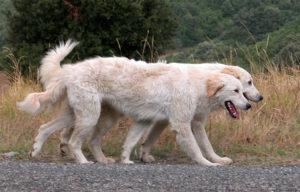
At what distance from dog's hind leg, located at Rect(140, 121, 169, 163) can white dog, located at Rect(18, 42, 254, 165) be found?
0.31m

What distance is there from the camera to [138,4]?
24.6m

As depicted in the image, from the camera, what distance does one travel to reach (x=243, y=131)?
10.2 m

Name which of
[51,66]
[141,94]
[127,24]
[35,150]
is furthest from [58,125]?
[127,24]

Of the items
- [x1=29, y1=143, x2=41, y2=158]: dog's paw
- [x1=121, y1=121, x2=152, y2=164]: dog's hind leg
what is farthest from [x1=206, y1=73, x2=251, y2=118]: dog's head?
[x1=29, y1=143, x2=41, y2=158]: dog's paw

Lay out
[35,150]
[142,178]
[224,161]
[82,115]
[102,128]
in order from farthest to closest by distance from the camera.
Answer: [102,128]
[35,150]
[224,161]
[82,115]
[142,178]

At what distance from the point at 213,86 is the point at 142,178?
2.73 metres

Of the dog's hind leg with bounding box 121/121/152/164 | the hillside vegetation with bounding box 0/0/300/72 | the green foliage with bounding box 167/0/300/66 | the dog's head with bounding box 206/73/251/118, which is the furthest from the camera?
the hillside vegetation with bounding box 0/0/300/72

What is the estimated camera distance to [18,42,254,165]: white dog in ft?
29.1

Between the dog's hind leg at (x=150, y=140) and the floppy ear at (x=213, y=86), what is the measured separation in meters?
0.72

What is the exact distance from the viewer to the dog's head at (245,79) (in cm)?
963

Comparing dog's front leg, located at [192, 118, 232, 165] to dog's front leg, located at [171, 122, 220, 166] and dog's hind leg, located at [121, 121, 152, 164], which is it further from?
dog's hind leg, located at [121, 121, 152, 164]

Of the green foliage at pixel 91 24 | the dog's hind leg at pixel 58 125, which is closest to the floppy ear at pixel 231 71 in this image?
the dog's hind leg at pixel 58 125

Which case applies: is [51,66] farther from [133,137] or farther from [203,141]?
[203,141]

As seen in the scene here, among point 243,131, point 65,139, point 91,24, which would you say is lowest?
point 65,139
